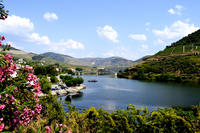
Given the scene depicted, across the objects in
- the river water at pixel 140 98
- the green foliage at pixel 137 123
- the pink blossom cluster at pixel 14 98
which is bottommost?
the river water at pixel 140 98

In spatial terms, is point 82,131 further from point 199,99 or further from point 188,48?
point 188,48

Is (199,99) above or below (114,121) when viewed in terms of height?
below

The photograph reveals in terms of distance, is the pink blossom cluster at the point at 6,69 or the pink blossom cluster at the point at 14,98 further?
the pink blossom cluster at the point at 6,69

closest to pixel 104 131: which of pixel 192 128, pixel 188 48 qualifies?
pixel 192 128

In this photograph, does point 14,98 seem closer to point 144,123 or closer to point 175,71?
point 144,123

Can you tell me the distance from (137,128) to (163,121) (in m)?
1.63

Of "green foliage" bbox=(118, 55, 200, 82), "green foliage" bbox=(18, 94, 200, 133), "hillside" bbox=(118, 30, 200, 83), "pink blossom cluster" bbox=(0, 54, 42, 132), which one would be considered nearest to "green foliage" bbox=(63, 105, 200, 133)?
"green foliage" bbox=(18, 94, 200, 133)

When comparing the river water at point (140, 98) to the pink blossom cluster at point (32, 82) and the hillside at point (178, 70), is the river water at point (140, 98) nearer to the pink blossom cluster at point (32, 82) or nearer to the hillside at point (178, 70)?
the hillside at point (178, 70)

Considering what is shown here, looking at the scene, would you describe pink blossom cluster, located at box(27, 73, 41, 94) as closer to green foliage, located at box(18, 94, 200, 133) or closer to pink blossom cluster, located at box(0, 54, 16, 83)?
pink blossom cluster, located at box(0, 54, 16, 83)

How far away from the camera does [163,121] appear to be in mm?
10445

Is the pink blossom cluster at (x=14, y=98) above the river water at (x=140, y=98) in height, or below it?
above

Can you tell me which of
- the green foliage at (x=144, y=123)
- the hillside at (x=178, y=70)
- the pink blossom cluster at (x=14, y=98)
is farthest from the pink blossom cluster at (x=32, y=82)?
the hillside at (x=178, y=70)

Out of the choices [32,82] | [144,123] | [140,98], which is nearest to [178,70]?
[140,98]

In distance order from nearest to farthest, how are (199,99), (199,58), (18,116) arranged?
1. (18,116)
2. (199,99)
3. (199,58)
